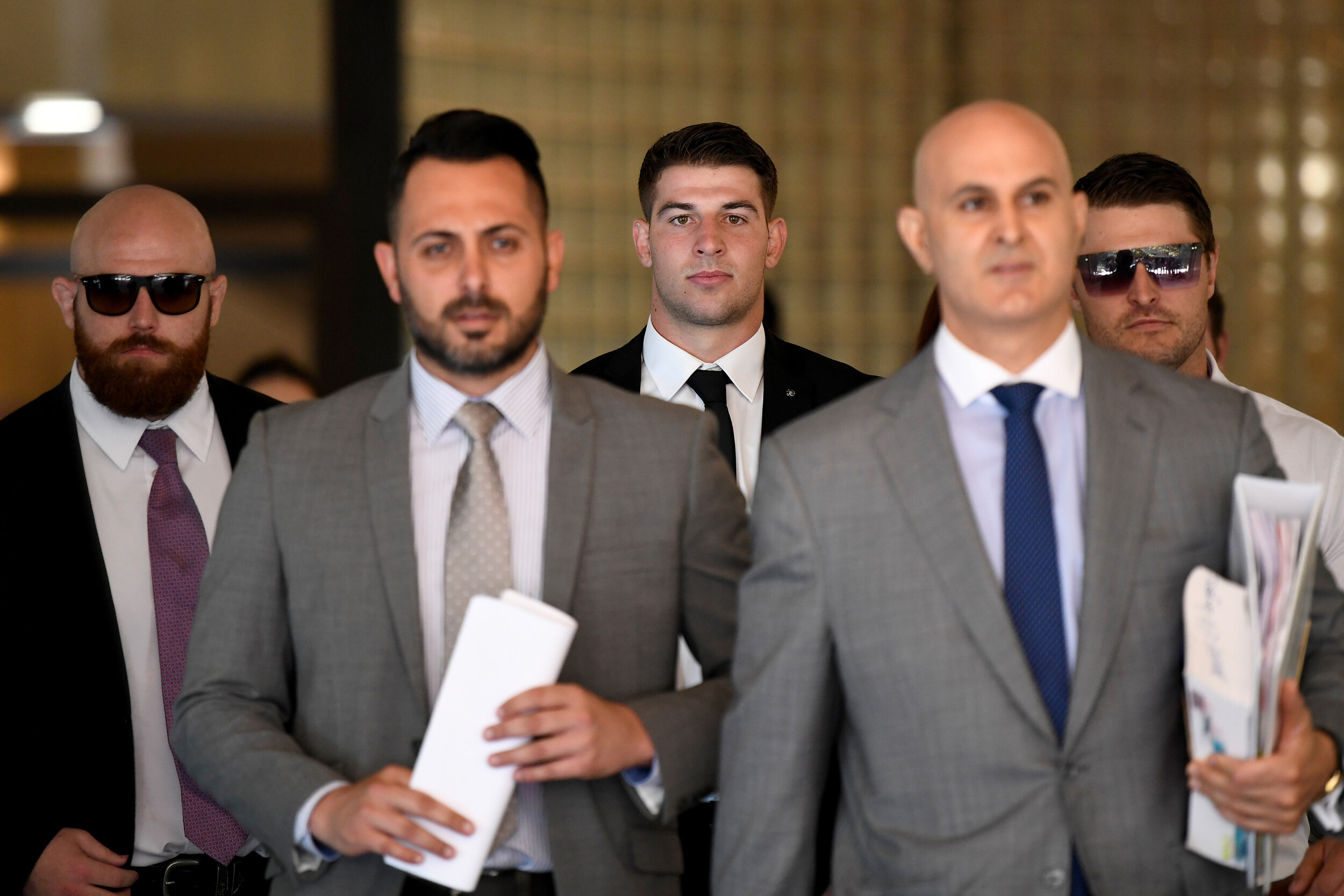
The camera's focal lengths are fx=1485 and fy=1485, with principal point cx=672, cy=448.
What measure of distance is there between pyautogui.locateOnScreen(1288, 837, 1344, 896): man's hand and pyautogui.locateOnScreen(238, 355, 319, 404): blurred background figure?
3.76 metres

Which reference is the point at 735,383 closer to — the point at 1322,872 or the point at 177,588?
the point at 177,588

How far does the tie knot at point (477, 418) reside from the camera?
2.41 metres

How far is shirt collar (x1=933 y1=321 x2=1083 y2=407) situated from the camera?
2262 millimetres

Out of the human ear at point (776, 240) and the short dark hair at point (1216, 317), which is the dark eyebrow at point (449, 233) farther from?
the short dark hair at point (1216, 317)

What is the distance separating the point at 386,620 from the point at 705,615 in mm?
526

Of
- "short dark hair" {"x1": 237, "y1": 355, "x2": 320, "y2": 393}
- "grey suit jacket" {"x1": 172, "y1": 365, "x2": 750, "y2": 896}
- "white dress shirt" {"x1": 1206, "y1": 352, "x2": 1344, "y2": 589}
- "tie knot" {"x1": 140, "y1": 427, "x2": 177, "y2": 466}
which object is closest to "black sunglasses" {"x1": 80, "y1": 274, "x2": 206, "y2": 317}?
"tie knot" {"x1": 140, "y1": 427, "x2": 177, "y2": 466}

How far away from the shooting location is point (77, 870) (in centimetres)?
278

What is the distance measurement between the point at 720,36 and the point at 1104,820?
5.19 meters

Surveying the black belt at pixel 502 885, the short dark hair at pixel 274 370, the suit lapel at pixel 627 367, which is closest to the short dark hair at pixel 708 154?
the suit lapel at pixel 627 367

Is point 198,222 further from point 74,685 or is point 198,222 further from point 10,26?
point 10,26

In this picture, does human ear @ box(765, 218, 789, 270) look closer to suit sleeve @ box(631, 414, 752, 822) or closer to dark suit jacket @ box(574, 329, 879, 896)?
dark suit jacket @ box(574, 329, 879, 896)

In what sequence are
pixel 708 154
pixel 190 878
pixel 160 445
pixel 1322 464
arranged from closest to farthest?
pixel 190 878, pixel 160 445, pixel 1322 464, pixel 708 154

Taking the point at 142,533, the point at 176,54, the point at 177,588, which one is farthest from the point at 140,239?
the point at 176,54

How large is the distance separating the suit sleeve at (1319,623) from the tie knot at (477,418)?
1.17 metres
